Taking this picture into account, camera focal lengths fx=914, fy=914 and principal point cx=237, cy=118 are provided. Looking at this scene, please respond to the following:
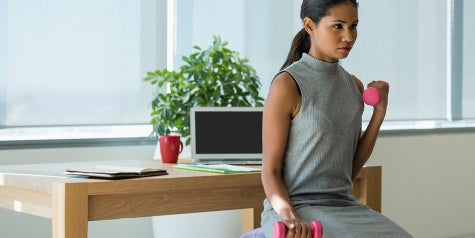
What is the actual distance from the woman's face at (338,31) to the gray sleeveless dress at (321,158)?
65 mm

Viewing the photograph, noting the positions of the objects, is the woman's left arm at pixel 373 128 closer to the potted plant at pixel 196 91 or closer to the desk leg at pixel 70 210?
the desk leg at pixel 70 210

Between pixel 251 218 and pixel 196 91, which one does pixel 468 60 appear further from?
pixel 251 218

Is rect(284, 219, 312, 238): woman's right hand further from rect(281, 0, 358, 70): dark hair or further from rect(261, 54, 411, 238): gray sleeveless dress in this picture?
rect(281, 0, 358, 70): dark hair

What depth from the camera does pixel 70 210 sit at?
2426mm

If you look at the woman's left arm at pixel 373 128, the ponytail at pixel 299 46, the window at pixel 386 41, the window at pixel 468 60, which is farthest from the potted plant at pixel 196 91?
the window at pixel 468 60

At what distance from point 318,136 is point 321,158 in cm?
6

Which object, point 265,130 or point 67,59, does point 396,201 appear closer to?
point 67,59

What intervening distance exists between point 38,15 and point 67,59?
8.5 inches

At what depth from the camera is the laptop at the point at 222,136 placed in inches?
127

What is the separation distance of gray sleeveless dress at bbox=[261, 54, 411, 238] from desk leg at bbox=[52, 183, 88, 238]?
487 millimetres

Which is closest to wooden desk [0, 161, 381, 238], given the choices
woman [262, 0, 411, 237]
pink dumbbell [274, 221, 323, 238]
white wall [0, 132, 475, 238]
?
woman [262, 0, 411, 237]

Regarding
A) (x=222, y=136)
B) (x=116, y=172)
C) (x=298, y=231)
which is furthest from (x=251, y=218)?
(x=298, y=231)

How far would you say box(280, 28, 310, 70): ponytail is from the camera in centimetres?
259

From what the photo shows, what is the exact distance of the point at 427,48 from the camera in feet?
16.6
